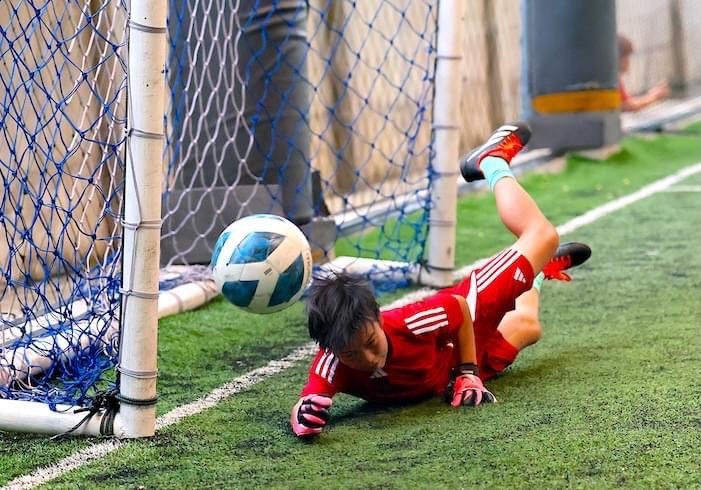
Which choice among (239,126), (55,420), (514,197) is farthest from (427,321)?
(239,126)

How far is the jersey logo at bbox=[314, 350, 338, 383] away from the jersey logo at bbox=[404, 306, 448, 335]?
22cm

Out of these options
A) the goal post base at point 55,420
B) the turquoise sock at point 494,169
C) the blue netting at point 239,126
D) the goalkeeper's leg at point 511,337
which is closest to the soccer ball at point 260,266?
the goal post base at point 55,420

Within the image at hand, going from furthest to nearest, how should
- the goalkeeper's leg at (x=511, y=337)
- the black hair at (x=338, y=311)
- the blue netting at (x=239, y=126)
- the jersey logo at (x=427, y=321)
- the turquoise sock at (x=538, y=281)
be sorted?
the blue netting at (x=239, y=126)
the turquoise sock at (x=538, y=281)
the goalkeeper's leg at (x=511, y=337)
the jersey logo at (x=427, y=321)
the black hair at (x=338, y=311)

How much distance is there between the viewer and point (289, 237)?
2770 millimetres

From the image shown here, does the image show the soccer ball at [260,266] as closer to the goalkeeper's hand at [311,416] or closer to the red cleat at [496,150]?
the goalkeeper's hand at [311,416]

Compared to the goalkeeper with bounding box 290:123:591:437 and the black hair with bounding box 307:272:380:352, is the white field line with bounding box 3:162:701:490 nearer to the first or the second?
the goalkeeper with bounding box 290:123:591:437

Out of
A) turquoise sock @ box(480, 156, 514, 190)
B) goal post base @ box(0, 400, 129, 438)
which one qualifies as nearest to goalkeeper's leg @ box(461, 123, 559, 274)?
turquoise sock @ box(480, 156, 514, 190)

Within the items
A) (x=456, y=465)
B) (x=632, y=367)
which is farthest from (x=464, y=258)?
(x=456, y=465)

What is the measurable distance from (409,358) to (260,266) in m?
0.44

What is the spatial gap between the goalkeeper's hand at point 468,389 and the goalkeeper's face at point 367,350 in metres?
0.24

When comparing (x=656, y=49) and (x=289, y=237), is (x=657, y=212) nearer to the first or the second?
(x=289, y=237)

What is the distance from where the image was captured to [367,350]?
250 cm

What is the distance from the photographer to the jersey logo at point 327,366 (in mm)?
2570

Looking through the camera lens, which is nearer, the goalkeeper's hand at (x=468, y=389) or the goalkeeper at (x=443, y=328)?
the goalkeeper at (x=443, y=328)
